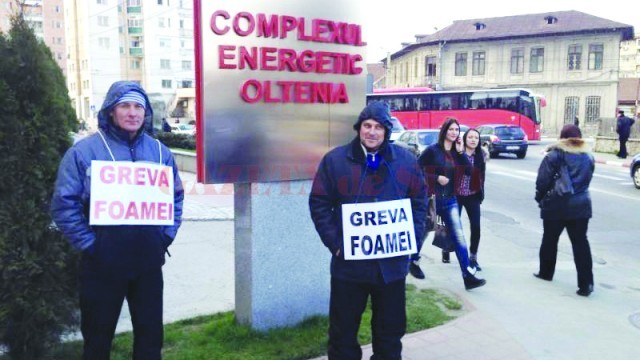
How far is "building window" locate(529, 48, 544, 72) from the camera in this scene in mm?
51125

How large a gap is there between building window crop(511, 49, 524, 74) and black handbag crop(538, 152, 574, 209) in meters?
49.9

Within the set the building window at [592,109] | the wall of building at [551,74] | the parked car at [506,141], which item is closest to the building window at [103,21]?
the wall of building at [551,74]

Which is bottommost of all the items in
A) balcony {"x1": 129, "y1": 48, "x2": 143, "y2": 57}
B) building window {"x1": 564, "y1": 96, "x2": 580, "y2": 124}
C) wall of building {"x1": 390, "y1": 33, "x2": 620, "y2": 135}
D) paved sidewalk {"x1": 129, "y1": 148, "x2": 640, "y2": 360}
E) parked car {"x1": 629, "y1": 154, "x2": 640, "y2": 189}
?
paved sidewalk {"x1": 129, "y1": 148, "x2": 640, "y2": 360}

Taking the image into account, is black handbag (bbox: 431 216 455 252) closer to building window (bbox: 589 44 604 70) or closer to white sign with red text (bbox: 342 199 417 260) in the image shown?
white sign with red text (bbox: 342 199 417 260)

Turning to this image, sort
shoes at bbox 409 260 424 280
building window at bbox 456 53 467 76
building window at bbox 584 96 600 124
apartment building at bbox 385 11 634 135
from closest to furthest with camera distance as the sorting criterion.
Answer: shoes at bbox 409 260 424 280, apartment building at bbox 385 11 634 135, building window at bbox 584 96 600 124, building window at bbox 456 53 467 76

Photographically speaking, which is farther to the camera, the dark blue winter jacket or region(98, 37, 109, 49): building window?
region(98, 37, 109, 49): building window

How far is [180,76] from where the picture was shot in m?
72.5

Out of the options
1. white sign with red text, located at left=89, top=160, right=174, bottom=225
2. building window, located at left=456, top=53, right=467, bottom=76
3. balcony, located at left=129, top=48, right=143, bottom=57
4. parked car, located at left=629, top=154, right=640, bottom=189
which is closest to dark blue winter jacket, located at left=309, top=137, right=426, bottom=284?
white sign with red text, located at left=89, top=160, right=174, bottom=225

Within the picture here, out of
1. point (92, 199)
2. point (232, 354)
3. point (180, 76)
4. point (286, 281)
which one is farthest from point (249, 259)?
point (180, 76)

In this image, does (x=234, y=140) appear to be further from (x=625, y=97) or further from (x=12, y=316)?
(x=625, y=97)

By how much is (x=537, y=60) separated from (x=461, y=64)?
23.2 feet

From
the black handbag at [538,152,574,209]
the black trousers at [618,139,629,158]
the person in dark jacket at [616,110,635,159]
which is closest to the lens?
the black handbag at [538,152,574,209]

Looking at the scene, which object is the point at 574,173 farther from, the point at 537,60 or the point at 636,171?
the point at 537,60

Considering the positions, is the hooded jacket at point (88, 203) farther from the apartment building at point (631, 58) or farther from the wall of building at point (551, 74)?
the apartment building at point (631, 58)
